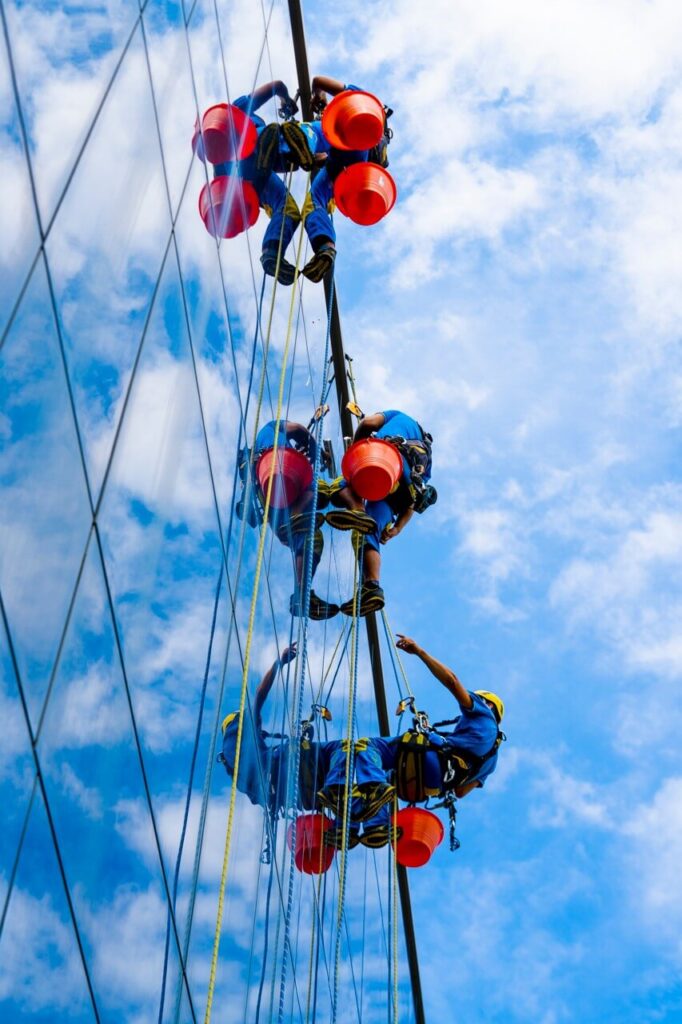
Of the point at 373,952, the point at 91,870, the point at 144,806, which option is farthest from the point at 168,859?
the point at 373,952

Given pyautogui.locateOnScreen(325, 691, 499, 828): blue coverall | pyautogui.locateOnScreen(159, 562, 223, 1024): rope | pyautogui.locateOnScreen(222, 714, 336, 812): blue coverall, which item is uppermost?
pyautogui.locateOnScreen(325, 691, 499, 828): blue coverall

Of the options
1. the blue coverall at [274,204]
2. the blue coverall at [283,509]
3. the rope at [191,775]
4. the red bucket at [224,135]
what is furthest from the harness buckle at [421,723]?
the red bucket at [224,135]

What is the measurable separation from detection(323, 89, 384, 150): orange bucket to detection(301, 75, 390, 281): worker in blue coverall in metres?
0.25

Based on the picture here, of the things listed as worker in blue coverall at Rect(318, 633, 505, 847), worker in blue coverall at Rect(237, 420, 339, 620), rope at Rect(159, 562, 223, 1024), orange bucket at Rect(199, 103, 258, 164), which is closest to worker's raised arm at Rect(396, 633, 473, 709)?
worker in blue coverall at Rect(318, 633, 505, 847)

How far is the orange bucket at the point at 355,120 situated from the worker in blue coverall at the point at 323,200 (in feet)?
0.83

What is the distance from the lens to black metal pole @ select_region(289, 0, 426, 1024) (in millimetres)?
9391

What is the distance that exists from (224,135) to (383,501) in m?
2.63

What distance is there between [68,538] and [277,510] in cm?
375

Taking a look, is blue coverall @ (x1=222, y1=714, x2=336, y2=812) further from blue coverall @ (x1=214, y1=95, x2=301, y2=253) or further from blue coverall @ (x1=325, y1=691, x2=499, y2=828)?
blue coverall @ (x1=214, y1=95, x2=301, y2=253)

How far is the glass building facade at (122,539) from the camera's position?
3.01m

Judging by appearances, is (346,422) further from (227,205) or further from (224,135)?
(224,135)

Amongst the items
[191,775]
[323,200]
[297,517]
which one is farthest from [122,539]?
[323,200]

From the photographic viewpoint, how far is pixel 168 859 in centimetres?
429

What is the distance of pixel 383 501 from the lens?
791cm
